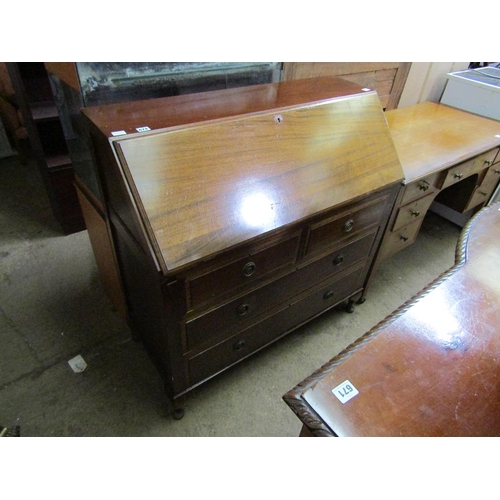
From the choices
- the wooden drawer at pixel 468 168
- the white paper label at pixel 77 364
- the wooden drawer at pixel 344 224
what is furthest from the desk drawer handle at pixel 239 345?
the wooden drawer at pixel 468 168

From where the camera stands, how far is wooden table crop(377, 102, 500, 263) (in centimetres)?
171

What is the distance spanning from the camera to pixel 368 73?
7.45 feet

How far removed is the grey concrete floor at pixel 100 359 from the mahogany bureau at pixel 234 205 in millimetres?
172

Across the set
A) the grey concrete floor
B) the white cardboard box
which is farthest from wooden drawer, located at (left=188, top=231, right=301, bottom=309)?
the white cardboard box

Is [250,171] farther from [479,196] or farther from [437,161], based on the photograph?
[479,196]

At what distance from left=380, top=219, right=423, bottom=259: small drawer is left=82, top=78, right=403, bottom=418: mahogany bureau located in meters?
0.20

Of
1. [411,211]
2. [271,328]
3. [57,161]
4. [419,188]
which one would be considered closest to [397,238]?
[411,211]

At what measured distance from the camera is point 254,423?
58.6 inches

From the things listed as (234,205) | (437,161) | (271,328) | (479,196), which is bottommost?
(271,328)

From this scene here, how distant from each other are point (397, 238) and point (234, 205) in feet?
3.75

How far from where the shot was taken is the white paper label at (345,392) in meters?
0.78

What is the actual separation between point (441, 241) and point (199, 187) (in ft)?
7.38

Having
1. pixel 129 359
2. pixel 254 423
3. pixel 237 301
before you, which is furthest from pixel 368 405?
pixel 129 359

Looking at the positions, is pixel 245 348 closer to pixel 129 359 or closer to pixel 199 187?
pixel 129 359
